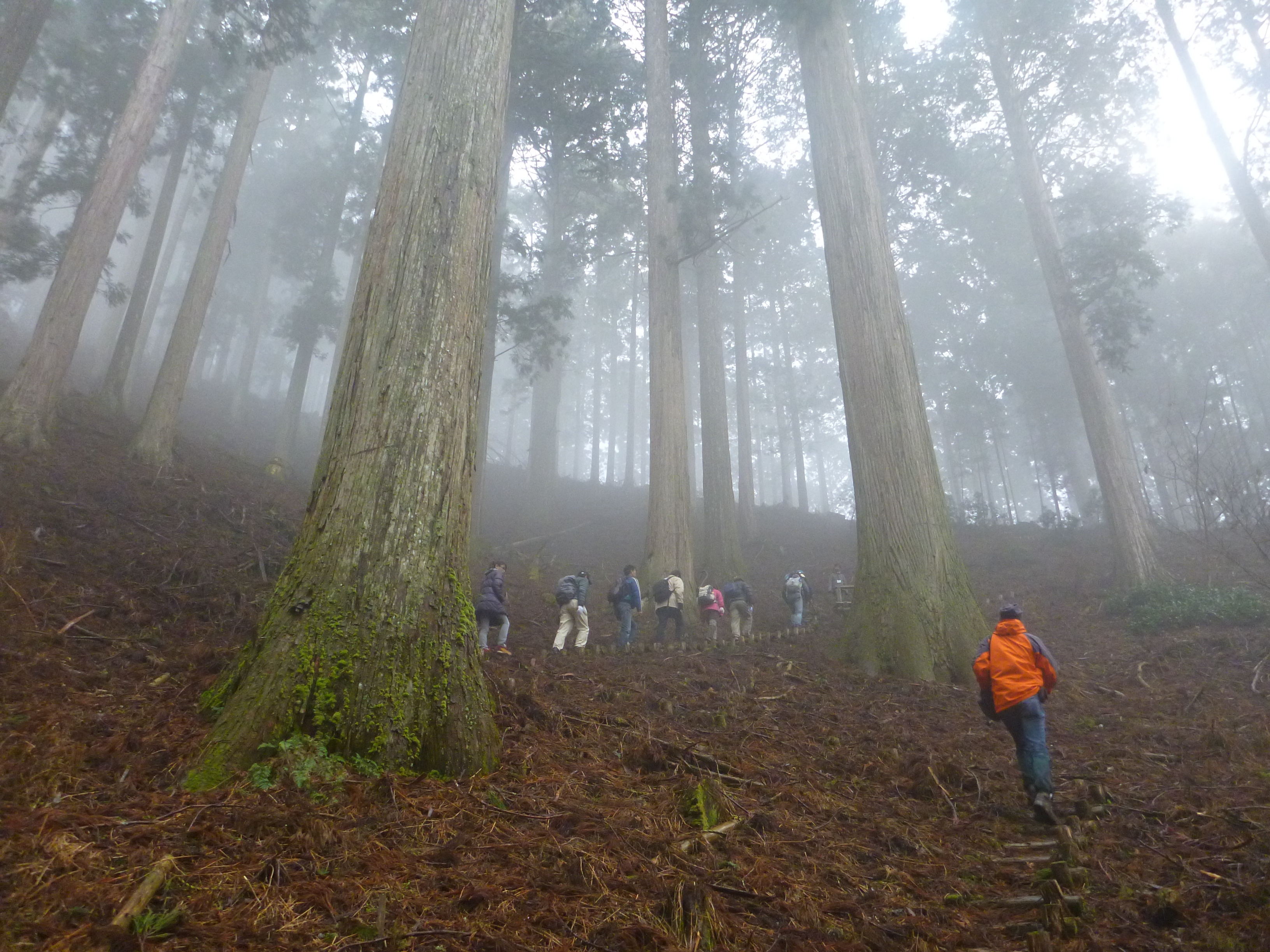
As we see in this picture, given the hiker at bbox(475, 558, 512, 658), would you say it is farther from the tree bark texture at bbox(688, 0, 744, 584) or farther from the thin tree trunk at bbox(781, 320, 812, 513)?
the thin tree trunk at bbox(781, 320, 812, 513)

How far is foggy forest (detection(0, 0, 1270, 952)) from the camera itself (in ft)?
8.52

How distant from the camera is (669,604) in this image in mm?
10492

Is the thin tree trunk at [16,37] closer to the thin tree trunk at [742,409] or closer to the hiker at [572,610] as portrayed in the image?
the hiker at [572,610]

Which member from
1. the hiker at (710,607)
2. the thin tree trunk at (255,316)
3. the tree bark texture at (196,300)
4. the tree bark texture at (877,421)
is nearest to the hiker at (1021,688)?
the tree bark texture at (877,421)

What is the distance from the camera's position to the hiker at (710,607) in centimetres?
1091

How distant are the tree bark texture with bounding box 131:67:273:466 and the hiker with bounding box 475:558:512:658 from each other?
20.2ft

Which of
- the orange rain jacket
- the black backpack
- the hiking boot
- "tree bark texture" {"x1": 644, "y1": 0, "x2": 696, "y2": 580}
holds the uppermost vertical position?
"tree bark texture" {"x1": 644, "y1": 0, "x2": 696, "y2": 580}

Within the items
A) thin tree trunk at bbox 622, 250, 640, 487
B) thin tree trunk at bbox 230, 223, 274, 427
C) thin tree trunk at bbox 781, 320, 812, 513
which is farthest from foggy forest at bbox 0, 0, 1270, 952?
thin tree trunk at bbox 622, 250, 640, 487

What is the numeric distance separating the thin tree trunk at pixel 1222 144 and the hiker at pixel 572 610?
1539 cm

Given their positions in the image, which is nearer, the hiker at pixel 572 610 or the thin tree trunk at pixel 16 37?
the hiker at pixel 572 610

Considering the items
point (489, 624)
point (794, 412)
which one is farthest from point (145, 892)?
point (794, 412)

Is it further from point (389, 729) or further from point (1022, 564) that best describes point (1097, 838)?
point (1022, 564)

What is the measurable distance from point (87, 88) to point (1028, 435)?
37218 millimetres

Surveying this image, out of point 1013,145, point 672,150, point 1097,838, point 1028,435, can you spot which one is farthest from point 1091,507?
point 1097,838
